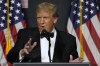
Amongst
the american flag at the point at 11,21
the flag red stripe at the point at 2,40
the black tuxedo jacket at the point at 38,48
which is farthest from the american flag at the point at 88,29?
the black tuxedo jacket at the point at 38,48

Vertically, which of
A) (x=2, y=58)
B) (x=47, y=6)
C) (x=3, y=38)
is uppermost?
(x=47, y=6)

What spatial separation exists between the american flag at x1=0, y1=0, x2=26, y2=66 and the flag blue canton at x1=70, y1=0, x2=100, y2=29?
2.50 feet

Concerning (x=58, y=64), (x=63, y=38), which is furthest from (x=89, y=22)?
(x=58, y=64)

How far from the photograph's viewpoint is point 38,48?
91.1 inches

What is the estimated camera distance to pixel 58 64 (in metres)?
1.47

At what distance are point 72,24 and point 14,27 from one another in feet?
2.86

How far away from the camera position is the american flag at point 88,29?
14.1ft

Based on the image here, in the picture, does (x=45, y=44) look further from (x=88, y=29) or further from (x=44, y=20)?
(x=88, y=29)

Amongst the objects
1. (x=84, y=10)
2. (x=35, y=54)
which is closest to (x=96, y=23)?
(x=84, y=10)

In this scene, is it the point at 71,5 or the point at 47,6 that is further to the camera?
the point at 71,5

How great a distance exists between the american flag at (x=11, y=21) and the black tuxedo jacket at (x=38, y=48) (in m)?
1.83

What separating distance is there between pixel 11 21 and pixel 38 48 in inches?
82.0

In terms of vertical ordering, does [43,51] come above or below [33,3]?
below

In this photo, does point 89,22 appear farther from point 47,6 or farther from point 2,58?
point 47,6
